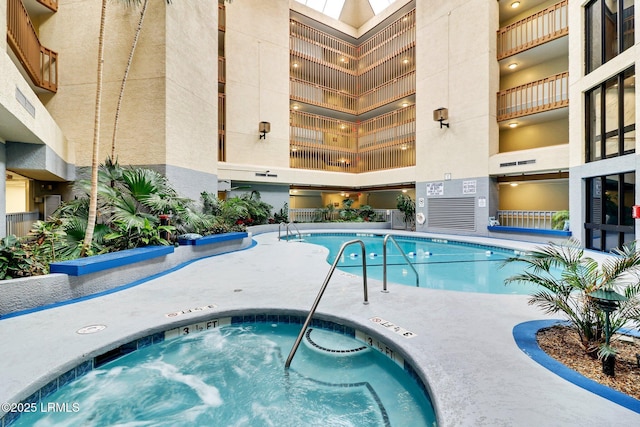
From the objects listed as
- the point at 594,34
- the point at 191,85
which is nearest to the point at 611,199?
the point at 594,34

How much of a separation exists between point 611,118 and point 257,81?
→ 45.4 feet

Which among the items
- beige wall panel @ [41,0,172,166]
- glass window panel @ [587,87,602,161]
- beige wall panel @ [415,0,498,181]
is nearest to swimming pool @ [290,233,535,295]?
glass window panel @ [587,87,602,161]

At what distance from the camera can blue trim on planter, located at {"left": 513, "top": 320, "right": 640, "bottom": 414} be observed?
1.79 metres

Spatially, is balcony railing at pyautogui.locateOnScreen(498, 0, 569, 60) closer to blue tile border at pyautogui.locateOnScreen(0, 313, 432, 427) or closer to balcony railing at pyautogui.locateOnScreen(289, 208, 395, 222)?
balcony railing at pyautogui.locateOnScreen(289, 208, 395, 222)

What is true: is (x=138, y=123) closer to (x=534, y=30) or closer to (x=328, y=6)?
(x=534, y=30)

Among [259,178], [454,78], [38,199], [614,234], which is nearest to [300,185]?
[259,178]

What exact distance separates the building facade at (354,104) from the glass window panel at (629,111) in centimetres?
5

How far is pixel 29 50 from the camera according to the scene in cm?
704

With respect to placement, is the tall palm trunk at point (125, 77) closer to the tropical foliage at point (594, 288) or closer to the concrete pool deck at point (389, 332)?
the concrete pool deck at point (389, 332)

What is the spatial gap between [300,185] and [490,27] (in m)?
11.2

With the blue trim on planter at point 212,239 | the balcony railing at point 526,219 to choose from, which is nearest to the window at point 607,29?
the balcony railing at point 526,219

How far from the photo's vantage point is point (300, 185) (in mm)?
16938

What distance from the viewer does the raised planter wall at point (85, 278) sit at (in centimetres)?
343

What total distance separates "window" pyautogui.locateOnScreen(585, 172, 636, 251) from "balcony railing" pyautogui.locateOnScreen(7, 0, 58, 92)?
1406 cm
